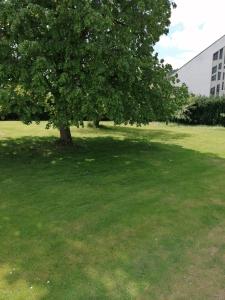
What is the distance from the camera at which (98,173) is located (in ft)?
39.4

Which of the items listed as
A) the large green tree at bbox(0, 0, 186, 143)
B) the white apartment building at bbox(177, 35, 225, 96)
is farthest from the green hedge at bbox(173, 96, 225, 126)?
the large green tree at bbox(0, 0, 186, 143)

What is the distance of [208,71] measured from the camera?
151ft

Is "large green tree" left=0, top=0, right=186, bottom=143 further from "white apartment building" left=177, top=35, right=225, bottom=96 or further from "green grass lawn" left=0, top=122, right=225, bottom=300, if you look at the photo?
"white apartment building" left=177, top=35, right=225, bottom=96

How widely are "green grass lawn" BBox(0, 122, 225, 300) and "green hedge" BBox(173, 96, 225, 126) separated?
19639 mm

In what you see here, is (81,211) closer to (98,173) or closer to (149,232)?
(149,232)

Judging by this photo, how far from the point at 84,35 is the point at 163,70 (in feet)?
12.3

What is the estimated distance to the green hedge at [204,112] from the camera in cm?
3284

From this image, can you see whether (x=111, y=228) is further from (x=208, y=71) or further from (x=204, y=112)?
(x=208, y=71)

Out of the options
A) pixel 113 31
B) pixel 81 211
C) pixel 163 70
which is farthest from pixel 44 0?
pixel 81 211

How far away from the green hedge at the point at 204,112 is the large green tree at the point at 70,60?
19.6m

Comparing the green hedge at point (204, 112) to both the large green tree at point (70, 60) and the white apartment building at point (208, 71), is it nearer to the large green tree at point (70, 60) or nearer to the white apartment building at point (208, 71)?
the white apartment building at point (208, 71)

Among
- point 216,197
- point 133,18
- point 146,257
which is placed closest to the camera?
point 146,257

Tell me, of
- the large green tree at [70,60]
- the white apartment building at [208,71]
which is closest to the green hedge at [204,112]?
the white apartment building at [208,71]

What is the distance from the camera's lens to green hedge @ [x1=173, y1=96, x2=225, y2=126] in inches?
1293
